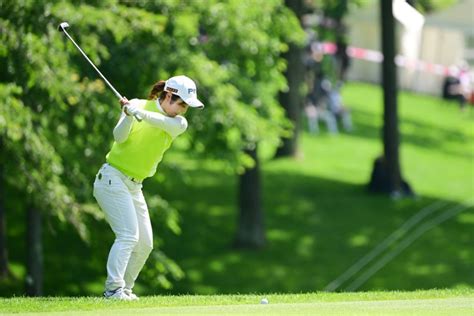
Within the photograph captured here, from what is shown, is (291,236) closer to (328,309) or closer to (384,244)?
(384,244)

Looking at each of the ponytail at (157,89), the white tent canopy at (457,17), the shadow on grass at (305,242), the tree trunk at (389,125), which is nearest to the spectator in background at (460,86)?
the white tent canopy at (457,17)

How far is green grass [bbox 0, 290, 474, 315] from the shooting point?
37.7 feet

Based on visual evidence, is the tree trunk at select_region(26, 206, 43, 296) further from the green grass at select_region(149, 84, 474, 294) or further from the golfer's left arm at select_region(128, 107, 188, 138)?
the golfer's left arm at select_region(128, 107, 188, 138)

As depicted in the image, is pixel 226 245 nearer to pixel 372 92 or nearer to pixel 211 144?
pixel 211 144

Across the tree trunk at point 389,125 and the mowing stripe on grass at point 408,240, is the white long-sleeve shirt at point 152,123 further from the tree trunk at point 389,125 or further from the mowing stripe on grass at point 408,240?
the tree trunk at point 389,125

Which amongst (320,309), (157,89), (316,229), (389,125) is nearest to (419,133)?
(389,125)

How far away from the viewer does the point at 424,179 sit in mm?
37219

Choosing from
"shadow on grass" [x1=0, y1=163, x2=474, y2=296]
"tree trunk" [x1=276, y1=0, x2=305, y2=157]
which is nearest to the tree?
"shadow on grass" [x1=0, y1=163, x2=474, y2=296]

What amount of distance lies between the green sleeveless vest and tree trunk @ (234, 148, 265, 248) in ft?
55.3

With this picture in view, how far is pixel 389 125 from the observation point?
1277 inches

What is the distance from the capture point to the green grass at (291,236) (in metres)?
27.2

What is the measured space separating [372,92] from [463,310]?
44087 mm

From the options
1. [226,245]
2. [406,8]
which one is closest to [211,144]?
[226,245]

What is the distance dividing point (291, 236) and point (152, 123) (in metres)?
18.1
